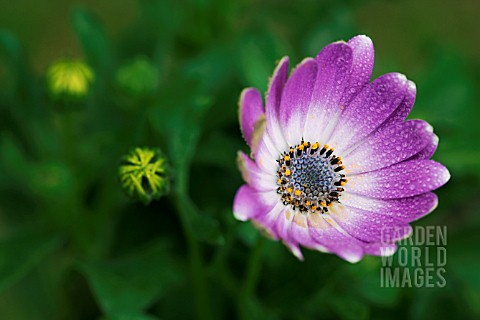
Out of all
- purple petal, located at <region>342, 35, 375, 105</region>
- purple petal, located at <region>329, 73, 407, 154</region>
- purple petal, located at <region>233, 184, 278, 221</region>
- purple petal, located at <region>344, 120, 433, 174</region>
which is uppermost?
purple petal, located at <region>342, 35, 375, 105</region>

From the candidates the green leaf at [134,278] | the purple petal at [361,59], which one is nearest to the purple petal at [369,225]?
the purple petal at [361,59]

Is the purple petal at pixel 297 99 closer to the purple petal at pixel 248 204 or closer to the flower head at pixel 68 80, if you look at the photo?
the purple petal at pixel 248 204

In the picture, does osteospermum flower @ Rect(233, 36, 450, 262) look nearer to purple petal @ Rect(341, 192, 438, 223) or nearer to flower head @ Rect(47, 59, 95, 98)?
purple petal @ Rect(341, 192, 438, 223)

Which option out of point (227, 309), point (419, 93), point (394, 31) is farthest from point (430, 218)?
point (394, 31)

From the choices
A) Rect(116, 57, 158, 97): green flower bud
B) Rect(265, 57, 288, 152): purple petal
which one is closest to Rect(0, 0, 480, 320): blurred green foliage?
Rect(116, 57, 158, 97): green flower bud

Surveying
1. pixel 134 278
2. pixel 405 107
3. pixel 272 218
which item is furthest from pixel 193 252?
pixel 405 107

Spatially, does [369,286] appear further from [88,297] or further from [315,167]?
[88,297]

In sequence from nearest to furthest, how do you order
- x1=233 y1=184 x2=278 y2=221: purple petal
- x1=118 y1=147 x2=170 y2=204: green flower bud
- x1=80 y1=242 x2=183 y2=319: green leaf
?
x1=233 y1=184 x2=278 y2=221: purple petal, x1=118 y1=147 x2=170 y2=204: green flower bud, x1=80 y1=242 x2=183 y2=319: green leaf
